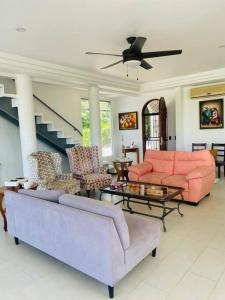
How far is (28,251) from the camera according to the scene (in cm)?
277

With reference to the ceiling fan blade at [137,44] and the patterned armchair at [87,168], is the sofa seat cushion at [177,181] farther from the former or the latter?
the ceiling fan blade at [137,44]

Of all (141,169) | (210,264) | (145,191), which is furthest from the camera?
(141,169)

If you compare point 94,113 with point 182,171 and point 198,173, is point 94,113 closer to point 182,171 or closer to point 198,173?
point 182,171

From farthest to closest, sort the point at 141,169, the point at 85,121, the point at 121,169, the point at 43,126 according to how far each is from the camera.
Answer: the point at 85,121 → the point at 43,126 → the point at 121,169 → the point at 141,169

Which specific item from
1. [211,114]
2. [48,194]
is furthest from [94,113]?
[48,194]

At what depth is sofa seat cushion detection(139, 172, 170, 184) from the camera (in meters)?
4.50

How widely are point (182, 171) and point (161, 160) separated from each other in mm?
560

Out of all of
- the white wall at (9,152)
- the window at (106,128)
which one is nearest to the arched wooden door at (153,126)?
the window at (106,128)

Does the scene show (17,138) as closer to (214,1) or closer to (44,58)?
(44,58)

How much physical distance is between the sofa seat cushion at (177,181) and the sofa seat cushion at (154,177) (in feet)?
0.40

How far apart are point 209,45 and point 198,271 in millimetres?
3871

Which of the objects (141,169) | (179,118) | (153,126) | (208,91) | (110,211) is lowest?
(141,169)

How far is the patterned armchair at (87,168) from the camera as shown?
479cm

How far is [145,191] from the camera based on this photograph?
3.67m
